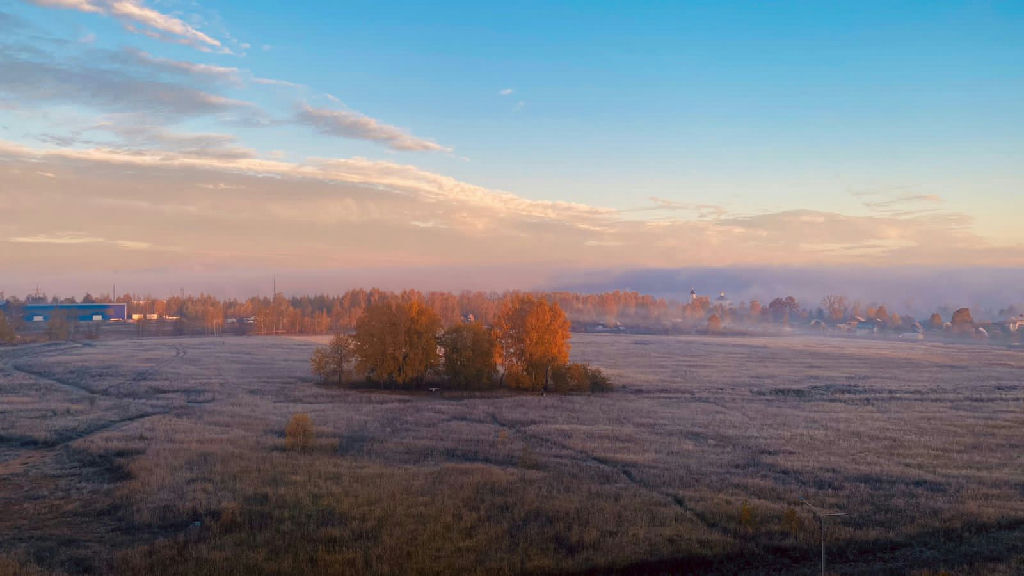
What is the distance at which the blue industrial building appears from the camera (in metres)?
176

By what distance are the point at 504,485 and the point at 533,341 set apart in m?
36.9

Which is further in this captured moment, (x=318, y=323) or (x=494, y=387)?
(x=318, y=323)

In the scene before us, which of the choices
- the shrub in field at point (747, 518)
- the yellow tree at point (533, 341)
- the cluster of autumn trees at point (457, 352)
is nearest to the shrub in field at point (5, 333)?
the cluster of autumn trees at point (457, 352)

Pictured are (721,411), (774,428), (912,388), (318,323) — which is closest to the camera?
(774,428)

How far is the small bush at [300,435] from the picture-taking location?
28859 mm

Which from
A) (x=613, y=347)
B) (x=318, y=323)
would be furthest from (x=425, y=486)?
(x=318, y=323)

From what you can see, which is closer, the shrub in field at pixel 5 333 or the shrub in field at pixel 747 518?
the shrub in field at pixel 747 518

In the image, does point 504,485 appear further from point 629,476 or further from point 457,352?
point 457,352

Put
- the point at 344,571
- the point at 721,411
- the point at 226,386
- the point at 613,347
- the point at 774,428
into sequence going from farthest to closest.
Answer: the point at 613,347
the point at 226,386
the point at 721,411
the point at 774,428
the point at 344,571

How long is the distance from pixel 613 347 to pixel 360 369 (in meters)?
63.6

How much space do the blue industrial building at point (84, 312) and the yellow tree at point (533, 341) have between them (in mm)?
153885

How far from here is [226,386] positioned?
173 ft

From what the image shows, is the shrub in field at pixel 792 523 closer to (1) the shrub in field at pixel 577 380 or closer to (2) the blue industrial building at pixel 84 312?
(1) the shrub in field at pixel 577 380

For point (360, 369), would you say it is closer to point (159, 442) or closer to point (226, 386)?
point (226, 386)
